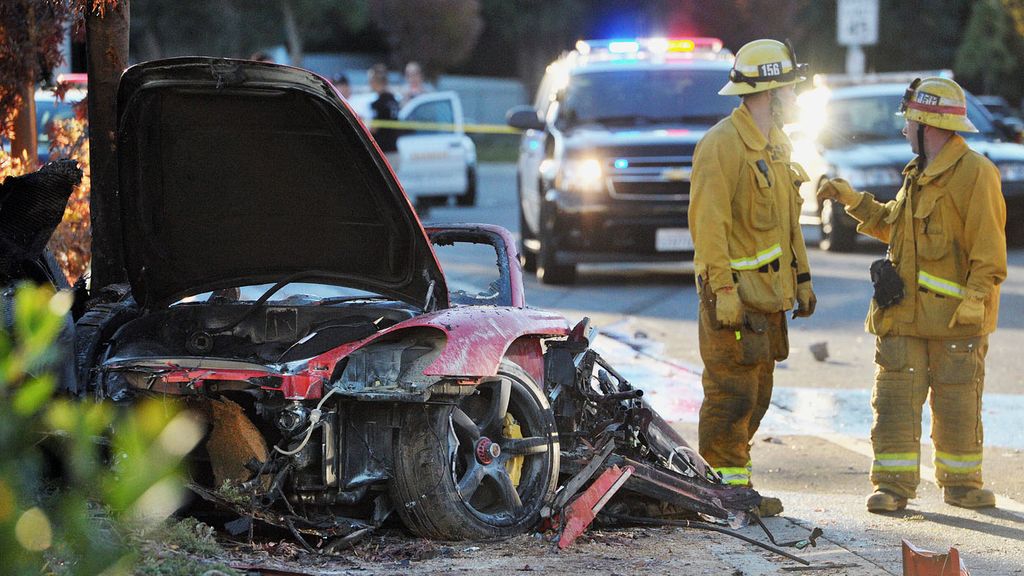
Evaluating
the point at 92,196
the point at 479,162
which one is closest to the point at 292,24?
the point at 479,162

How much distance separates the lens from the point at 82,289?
18.9 ft

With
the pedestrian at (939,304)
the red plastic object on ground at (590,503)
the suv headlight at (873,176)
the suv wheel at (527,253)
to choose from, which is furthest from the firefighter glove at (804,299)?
the suv headlight at (873,176)

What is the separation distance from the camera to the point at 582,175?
1339cm

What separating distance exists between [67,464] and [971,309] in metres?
5.07

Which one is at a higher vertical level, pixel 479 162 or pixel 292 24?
pixel 292 24

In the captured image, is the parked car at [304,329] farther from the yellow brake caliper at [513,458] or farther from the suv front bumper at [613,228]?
the suv front bumper at [613,228]

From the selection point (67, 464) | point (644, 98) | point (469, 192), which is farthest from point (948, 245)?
point (469, 192)

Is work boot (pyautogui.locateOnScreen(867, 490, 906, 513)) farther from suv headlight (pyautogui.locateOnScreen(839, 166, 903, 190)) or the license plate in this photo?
suv headlight (pyautogui.locateOnScreen(839, 166, 903, 190))

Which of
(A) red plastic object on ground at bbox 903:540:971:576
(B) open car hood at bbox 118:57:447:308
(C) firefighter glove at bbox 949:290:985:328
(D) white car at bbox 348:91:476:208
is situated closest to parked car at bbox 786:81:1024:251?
(D) white car at bbox 348:91:476:208

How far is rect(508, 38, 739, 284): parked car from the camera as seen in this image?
523 inches

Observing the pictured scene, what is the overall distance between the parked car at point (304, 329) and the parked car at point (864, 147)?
10.7 metres

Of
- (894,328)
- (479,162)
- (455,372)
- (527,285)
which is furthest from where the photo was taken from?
(479,162)

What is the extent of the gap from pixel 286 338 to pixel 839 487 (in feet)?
9.31

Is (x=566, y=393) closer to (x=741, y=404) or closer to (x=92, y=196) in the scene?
(x=741, y=404)
